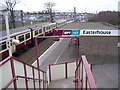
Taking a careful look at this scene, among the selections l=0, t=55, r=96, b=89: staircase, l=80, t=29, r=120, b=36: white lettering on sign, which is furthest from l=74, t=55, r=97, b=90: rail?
l=80, t=29, r=120, b=36: white lettering on sign

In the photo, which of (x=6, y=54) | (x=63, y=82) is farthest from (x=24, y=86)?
(x=6, y=54)

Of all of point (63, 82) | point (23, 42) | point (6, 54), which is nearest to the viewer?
point (63, 82)

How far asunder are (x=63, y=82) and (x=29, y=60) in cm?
499

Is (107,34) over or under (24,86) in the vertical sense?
over

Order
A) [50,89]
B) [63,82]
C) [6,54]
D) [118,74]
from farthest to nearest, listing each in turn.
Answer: [6,54] < [118,74] < [63,82] < [50,89]

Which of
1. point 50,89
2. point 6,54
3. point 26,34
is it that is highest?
point 26,34

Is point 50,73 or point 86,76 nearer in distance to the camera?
point 86,76

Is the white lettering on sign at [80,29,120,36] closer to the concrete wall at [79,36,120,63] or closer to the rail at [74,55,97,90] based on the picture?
the concrete wall at [79,36,120,63]

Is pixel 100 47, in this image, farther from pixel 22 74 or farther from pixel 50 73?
pixel 22 74

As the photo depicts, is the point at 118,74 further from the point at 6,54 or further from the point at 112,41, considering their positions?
the point at 6,54

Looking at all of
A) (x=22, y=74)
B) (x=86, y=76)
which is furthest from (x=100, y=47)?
(x=86, y=76)

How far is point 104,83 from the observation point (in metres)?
9.03

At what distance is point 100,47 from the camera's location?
523 inches

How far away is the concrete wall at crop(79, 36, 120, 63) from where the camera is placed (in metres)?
13.0
